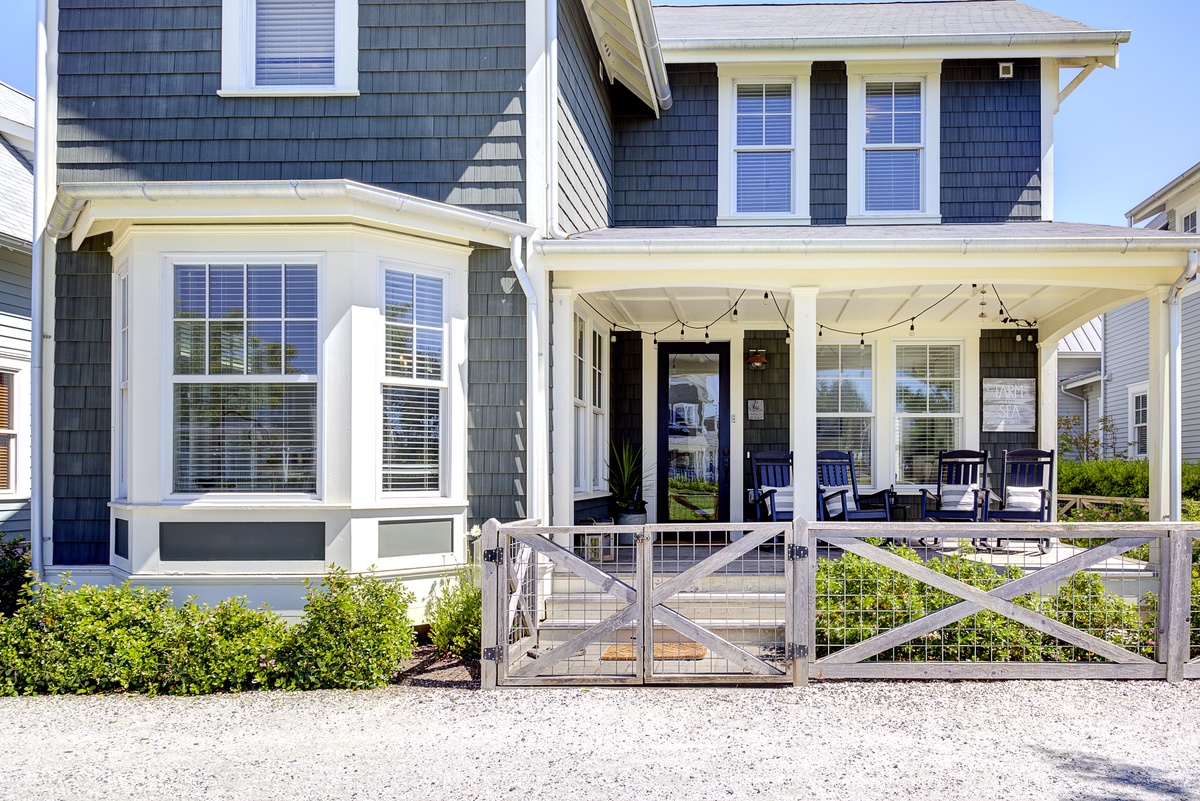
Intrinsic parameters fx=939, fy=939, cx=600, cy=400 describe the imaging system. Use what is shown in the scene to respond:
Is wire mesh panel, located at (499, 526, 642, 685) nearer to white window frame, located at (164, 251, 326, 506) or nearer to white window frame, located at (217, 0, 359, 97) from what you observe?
white window frame, located at (164, 251, 326, 506)

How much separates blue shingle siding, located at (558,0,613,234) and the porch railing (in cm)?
316

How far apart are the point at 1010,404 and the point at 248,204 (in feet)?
25.3

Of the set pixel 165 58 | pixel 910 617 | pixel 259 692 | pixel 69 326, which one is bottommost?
pixel 259 692

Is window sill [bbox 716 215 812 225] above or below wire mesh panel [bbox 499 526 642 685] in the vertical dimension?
above

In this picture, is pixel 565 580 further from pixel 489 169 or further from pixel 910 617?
pixel 489 169

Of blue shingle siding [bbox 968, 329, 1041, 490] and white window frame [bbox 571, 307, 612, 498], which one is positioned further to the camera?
blue shingle siding [bbox 968, 329, 1041, 490]

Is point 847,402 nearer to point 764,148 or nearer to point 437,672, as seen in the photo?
point 764,148

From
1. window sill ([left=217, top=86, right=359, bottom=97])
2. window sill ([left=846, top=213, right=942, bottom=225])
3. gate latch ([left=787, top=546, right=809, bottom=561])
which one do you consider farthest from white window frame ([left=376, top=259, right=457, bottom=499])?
window sill ([left=846, top=213, right=942, bottom=225])

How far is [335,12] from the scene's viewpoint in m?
6.90

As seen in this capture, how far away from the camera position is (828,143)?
9.90m

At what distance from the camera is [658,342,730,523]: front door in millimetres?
10062

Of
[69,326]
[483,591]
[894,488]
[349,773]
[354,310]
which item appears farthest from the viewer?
[894,488]

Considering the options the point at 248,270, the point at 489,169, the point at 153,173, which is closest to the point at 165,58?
the point at 153,173

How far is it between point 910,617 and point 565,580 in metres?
2.49
